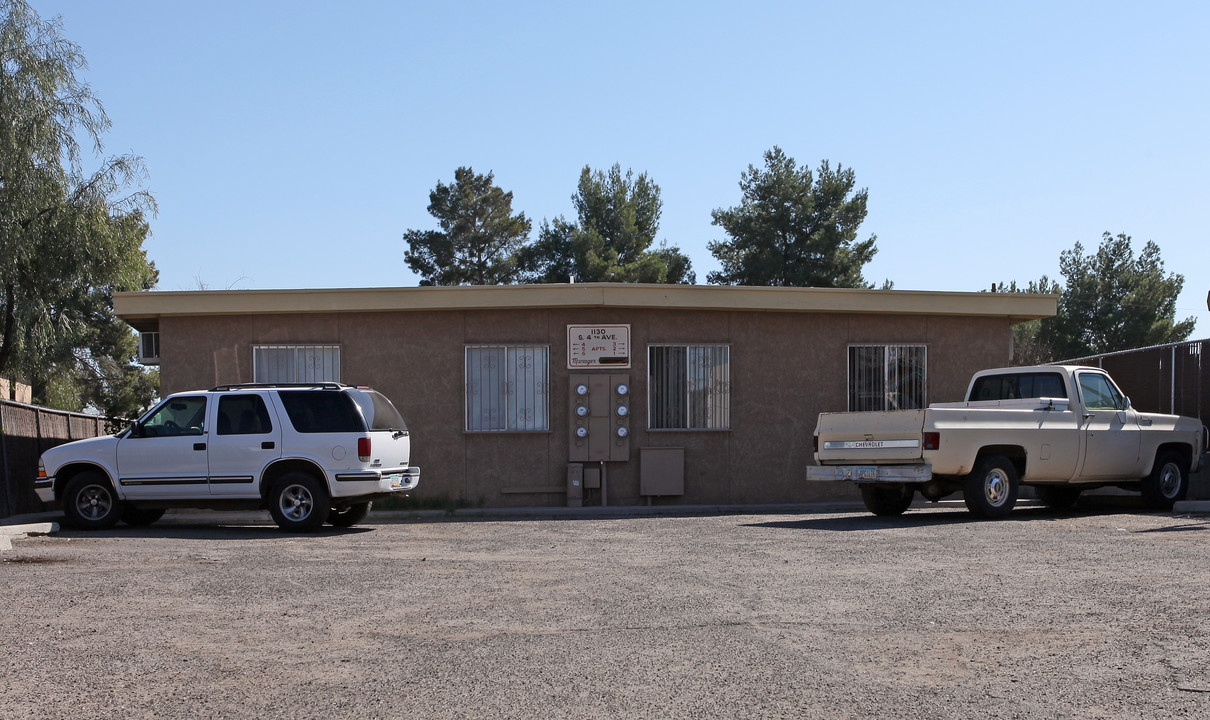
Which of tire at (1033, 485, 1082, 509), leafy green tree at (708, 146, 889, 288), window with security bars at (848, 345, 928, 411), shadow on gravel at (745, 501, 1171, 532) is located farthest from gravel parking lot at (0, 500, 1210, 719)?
leafy green tree at (708, 146, 889, 288)

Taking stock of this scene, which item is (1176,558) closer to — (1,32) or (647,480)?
(647,480)

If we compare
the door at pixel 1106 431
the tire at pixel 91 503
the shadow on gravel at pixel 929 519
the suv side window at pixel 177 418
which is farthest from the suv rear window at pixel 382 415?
the door at pixel 1106 431

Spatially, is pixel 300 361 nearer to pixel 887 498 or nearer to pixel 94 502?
pixel 94 502

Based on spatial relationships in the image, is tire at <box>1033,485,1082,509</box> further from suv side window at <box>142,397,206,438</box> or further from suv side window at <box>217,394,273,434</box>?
suv side window at <box>142,397,206,438</box>

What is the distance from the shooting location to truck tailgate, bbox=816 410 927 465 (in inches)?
580

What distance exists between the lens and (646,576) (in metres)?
9.78

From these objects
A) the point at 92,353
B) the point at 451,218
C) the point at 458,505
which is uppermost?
the point at 451,218

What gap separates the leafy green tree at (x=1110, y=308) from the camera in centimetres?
5159

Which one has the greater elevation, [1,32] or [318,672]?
[1,32]

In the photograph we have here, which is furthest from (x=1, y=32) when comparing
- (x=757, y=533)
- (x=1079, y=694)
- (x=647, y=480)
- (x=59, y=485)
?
(x=1079, y=694)

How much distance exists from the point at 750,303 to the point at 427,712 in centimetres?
1438

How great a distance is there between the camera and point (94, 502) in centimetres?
1502

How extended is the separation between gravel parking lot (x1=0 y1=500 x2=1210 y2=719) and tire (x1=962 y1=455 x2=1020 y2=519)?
2.33 m

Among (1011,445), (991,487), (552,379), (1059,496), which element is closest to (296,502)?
(552,379)
